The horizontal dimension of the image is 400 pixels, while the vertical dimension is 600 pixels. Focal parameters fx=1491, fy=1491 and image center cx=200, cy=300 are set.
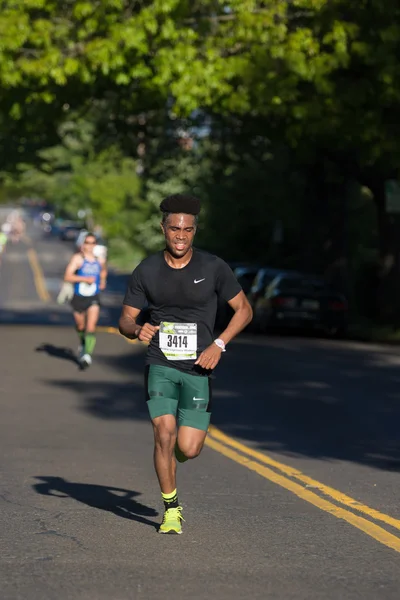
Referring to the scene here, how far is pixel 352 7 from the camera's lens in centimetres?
2634

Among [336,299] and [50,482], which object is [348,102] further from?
[50,482]

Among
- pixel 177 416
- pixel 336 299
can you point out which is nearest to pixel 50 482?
pixel 177 416

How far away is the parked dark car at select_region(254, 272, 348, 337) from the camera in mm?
30141

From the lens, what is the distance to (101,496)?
32.3ft

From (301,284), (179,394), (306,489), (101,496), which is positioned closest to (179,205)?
(179,394)

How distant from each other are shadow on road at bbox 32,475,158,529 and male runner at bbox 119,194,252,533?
25.1 inches

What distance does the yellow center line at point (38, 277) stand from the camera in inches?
2204

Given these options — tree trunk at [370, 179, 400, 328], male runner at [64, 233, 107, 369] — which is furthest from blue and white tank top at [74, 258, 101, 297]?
tree trunk at [370, 179, 400, 328]

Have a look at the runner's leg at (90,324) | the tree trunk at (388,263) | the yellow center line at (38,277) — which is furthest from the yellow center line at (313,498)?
the yellow center line at (38,277)

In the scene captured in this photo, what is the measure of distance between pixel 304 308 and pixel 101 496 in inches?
810

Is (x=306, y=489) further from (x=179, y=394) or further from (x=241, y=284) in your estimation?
(x=241, y=284)

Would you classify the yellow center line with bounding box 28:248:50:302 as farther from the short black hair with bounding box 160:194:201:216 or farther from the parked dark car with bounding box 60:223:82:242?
the short black hair with bounding box 160:194:201:216

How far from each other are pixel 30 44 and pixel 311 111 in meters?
5.30

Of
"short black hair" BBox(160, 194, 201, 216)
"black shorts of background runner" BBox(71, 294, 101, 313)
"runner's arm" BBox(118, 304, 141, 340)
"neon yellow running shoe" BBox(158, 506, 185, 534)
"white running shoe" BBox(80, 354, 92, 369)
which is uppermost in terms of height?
"short black hair" BBox(160, 194, 201, 216)
